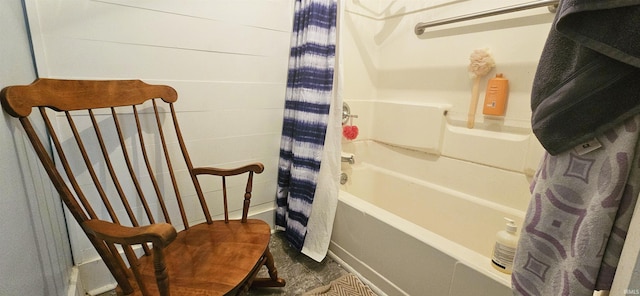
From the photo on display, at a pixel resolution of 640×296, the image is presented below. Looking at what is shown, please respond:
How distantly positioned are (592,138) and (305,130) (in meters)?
1.09

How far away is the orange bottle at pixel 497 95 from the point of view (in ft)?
4.30

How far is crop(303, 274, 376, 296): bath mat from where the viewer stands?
125cm

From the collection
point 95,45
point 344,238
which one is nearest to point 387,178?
point 344,238

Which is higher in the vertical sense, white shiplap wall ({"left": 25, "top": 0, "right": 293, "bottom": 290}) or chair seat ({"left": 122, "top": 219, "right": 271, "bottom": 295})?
white shiplap wall ({"left": 25, "top": 0, "right": 293, "bottom": 290})

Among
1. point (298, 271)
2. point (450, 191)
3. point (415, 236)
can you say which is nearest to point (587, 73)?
point (415, 236)

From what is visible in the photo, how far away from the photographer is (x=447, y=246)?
0.99 m

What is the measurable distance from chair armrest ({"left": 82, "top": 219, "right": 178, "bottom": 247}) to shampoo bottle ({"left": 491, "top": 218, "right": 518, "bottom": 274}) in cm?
102

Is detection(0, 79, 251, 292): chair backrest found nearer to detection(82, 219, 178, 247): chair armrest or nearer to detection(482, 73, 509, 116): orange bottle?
detection(82, 219, 178, 247): chair armrest

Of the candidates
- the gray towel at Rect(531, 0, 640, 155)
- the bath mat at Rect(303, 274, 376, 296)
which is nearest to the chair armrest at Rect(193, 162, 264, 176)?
the bath mat at Rect(303, 274, 376, 296)

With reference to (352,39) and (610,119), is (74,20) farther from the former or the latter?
(610,119)

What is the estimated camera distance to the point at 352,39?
180 cm

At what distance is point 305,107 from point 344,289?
949 millimetres

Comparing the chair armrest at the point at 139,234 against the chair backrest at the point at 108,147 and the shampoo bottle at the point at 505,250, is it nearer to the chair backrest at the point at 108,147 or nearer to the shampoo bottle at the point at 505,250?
the chair backrest at the point at 108,147

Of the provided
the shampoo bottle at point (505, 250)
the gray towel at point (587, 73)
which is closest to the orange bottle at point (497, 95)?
the shampoo bottle at point (505, 250)
